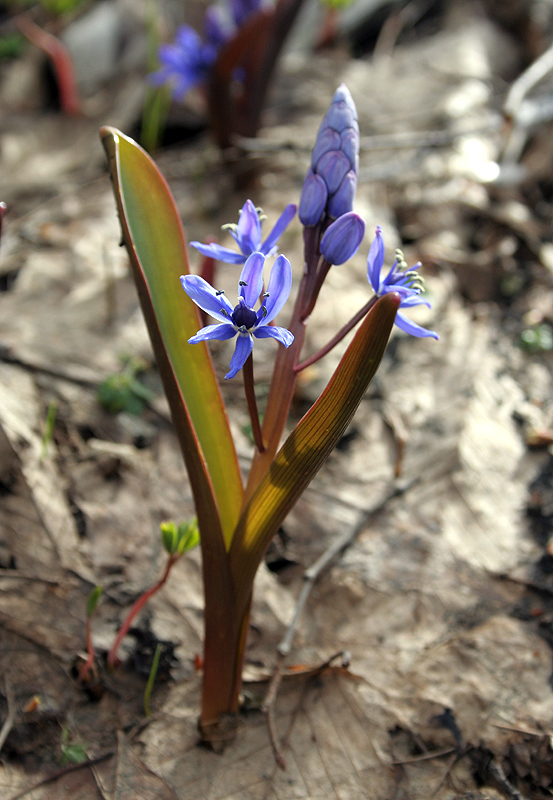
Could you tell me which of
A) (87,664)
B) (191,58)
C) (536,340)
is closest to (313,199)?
(87,664)

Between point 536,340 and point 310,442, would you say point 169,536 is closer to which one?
point 310,442

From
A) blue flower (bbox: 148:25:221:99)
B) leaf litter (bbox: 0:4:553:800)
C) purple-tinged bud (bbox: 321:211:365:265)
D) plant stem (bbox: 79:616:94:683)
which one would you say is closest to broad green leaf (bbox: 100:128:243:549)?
purple-tinged bud (bbox: 321:211:365:265)

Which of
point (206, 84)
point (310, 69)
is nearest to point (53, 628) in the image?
point (206, 84)

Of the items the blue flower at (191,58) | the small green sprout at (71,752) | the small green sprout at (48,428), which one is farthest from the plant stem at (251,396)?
the blue flower at (191,58)

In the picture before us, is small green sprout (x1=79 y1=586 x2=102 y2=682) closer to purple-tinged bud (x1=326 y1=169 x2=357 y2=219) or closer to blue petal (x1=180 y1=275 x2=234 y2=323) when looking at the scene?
blue petal (x1=180 y1=275 x2=234 y2=323)

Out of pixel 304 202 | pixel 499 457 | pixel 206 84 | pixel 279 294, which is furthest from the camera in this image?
pixel 206 84

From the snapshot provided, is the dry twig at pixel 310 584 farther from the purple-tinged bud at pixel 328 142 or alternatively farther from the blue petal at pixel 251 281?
the purple-tinged bud at pixel 328 142

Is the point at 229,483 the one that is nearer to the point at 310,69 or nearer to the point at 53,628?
the point at 53,628
